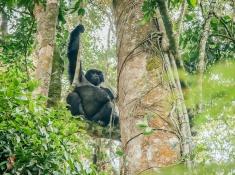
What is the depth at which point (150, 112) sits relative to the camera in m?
3.04

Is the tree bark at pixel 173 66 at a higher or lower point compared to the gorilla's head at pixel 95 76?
lower

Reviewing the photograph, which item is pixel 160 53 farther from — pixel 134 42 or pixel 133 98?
pixel 133 98

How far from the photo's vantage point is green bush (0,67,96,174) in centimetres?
244

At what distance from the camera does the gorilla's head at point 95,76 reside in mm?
9117

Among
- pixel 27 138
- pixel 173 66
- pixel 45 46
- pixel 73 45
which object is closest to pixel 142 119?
pixel 173 66

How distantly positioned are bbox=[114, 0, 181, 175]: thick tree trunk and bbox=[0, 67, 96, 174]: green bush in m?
0.45

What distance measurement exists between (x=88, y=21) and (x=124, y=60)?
21.8 feet

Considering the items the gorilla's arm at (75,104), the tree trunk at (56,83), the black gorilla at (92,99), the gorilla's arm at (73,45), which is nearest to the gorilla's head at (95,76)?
the black gorilla at (92,99)

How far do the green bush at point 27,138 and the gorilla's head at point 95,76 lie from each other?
644cm

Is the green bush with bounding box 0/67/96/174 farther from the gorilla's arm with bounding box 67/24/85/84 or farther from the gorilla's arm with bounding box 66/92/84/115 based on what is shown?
the gorilla's arm with bounding box 66/92/84/115

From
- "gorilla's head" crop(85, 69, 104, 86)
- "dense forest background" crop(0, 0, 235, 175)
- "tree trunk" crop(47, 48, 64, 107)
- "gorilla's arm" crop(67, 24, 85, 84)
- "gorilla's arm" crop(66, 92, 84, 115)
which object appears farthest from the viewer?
"gorilla's head" crop(85, 69, 104, 86)

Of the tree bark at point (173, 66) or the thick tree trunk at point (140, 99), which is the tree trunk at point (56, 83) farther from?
the tree bark at point (173, 66)

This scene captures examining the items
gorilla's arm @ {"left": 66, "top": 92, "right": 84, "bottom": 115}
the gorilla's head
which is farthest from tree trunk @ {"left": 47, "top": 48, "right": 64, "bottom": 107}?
the gorilla's head

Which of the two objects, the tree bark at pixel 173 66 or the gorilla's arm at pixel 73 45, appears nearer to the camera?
the tree bark at pixel 173 66
